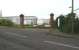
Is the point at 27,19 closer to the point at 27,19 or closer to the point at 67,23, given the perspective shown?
the point at 27,19

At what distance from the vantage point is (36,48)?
637 inches

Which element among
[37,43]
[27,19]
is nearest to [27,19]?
[27,19]

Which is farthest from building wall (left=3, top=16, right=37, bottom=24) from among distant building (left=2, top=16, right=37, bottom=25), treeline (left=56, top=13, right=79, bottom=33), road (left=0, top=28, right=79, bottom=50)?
road (left=0, top=28, right=79, bottom=50)

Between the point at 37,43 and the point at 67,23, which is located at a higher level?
the point at 67,23

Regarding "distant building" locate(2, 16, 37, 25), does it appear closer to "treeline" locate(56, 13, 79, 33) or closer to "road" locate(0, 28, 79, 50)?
"treeline" locate(56, 13, 79, 33)

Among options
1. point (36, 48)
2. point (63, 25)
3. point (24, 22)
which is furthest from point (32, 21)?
point (36, 48)

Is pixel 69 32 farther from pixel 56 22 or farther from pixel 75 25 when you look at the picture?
pixel 56 22

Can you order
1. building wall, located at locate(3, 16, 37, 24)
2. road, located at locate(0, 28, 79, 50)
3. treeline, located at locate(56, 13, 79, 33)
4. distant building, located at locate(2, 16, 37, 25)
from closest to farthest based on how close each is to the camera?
road, located at locate(0, 28, 79, 50)
treeline, located at locate(56, 13, 79, 33)
distant building, located at locate(2, 16, 37, 25)
building wall, located at locate(3, 16, 37, 24)

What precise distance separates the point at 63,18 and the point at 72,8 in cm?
313

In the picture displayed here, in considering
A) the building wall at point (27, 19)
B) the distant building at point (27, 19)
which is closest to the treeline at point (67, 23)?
the distant building at point (27, 19)

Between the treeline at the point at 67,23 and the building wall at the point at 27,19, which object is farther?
the building wall at the point at 27,19

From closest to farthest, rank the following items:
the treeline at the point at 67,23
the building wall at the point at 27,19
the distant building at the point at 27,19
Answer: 1. the treeline at the point at 67,23
2. the distant building at the point at 27,19
3. the building wall at the point at 27,19

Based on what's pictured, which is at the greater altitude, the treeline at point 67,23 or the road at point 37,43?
the treeline at point 67,23

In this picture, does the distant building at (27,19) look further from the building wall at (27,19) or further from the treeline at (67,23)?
the treeline at (67,23)
